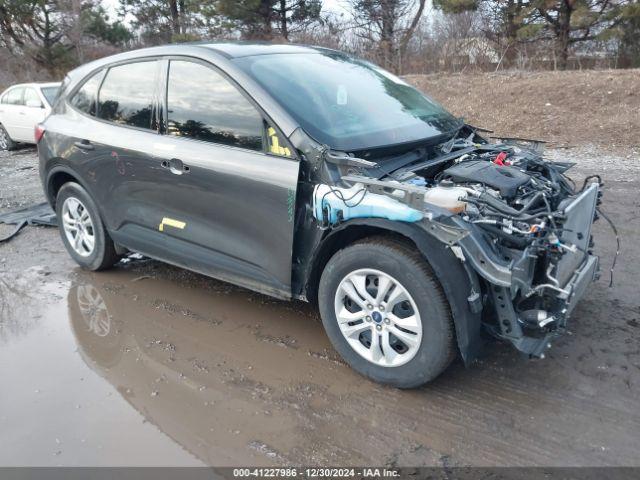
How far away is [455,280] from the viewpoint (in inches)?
114

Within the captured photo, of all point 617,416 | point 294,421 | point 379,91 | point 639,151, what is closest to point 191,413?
point 294,421

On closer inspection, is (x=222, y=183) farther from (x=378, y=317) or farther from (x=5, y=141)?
(x=5, y=141)

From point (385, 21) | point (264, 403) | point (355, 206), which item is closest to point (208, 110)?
point (355, 206)

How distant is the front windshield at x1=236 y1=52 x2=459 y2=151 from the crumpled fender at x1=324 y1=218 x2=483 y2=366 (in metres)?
0.81

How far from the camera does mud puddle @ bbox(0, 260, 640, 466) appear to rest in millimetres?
2838

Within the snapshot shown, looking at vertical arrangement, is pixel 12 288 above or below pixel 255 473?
above

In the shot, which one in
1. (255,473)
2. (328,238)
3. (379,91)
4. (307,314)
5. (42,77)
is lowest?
(255,473)

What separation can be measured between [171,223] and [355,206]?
1.64 metres

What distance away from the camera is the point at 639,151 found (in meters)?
8.91

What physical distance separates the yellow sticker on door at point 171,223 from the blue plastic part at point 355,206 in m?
1.23

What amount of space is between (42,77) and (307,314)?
29507 millimetres

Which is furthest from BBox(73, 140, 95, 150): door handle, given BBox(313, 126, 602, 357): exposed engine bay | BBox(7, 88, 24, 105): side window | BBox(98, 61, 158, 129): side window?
BBox(7, 88, 24, 105): side window

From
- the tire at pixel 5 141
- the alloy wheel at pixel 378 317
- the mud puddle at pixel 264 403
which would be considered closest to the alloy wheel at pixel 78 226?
the mud puddle at pixel 264 403

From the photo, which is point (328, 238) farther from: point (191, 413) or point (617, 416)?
point (617, 416)
